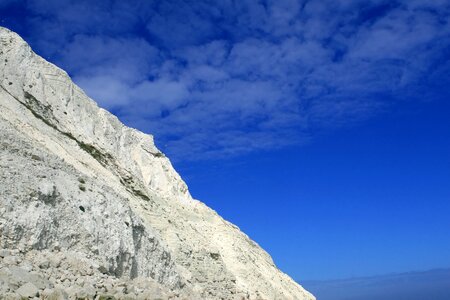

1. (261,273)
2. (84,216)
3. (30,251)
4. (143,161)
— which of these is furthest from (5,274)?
(143,161)

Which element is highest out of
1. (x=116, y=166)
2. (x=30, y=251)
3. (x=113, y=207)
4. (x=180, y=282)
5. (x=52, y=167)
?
(x=116, y=166)

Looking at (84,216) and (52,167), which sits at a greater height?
(52,167)

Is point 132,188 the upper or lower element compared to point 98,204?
upper

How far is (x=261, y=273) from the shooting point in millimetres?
49250

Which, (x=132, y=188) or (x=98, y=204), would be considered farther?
(x=132, y=188)

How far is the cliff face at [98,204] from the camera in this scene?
2330 centimetres

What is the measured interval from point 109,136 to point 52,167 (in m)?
28.1

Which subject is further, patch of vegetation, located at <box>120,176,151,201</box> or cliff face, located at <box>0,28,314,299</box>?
patch of vegetation, located at <box>120,176,151,201</box>

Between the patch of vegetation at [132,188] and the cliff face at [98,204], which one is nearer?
the cliff face at [98,204]

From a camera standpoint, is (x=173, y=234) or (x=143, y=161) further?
(x=143, y=161)

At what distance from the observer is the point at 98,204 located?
27.2 metres

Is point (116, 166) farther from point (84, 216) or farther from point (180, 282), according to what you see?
point (84, 216)

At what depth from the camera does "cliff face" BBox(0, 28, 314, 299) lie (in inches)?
917

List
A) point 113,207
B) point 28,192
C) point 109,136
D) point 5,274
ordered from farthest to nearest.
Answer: point 109,136, point 113,207, point 28,192, point 5,274
